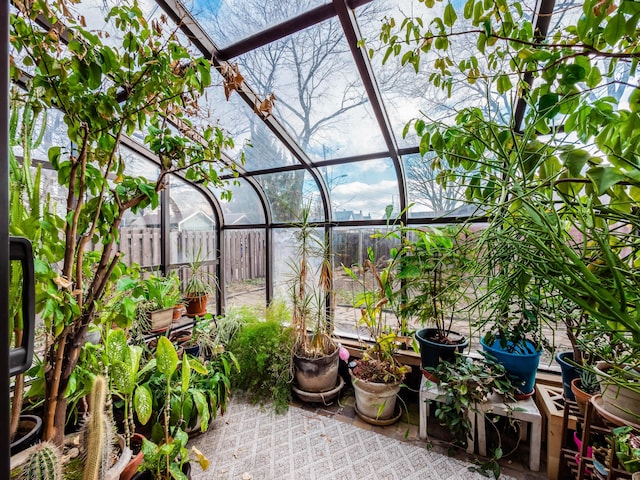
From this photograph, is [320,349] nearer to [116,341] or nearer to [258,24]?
[116,341]

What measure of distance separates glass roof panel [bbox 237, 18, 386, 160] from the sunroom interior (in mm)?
13

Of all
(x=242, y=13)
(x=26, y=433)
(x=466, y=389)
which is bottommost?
(x=466, y=389)

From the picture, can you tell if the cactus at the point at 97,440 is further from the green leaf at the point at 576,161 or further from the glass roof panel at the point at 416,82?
the glass roof panel at the point at 416,82

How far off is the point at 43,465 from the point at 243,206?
254cm

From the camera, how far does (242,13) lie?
1.44 metres

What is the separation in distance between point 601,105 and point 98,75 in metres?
1.35

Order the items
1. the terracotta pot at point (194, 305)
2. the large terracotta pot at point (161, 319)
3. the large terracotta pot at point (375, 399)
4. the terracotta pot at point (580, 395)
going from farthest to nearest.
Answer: the terracotta pot at point (194, 305)
the large terracotta pot at point (161, 319)
the large terracotta pot at point (375, 399)
the terracotta pot at point (580, 395)

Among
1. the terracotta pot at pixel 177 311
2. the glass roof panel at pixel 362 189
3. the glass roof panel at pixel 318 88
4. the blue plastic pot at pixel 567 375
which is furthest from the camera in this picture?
the terracotta pot at pixel 177 311

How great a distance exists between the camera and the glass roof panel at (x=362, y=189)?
235 centimetres

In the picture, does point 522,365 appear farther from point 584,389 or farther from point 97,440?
point 97,440

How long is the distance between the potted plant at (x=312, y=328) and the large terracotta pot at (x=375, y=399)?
0.28m

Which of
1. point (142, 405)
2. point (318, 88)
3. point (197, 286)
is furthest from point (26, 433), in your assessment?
point (318, 88)

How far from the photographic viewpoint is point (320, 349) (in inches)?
87.9

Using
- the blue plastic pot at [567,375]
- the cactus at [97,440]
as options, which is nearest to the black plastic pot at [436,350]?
the blue plastic pot at [567,375]
